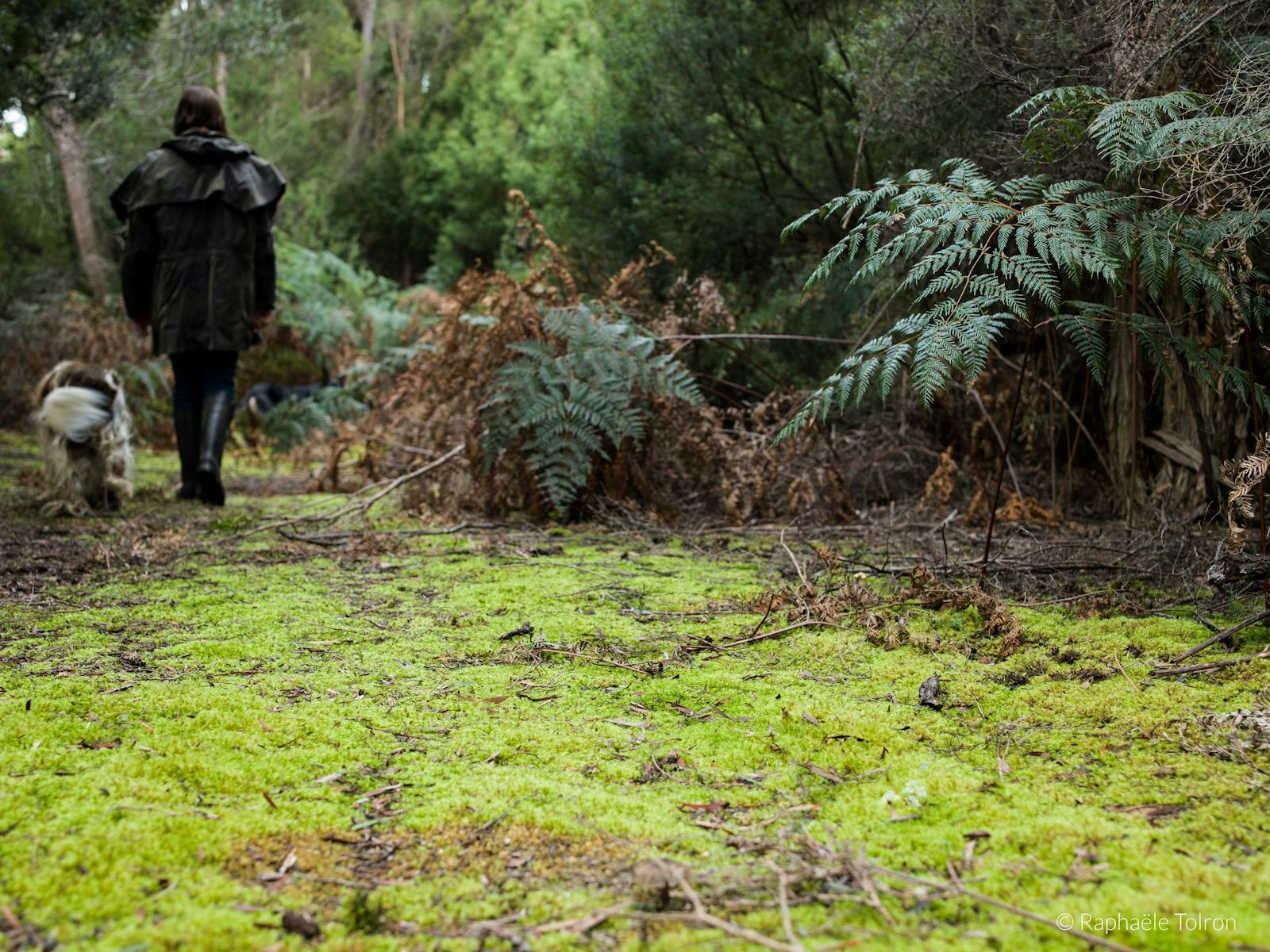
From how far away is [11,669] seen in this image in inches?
104

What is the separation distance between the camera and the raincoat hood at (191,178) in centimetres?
628

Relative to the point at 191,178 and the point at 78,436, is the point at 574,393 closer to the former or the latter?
the point at 78,436

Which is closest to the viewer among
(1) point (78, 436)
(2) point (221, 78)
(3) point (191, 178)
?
(1) point (78, 436)

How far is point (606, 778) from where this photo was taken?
2105mm

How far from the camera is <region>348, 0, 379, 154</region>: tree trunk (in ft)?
84.1

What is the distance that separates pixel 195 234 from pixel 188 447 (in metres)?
1.42

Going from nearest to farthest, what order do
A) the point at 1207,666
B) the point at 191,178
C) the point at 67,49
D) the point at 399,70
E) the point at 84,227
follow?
the point at 1207,666 → the point at 191,178 → the point at 67,49 → the point at 84,227 → the point at 399,70

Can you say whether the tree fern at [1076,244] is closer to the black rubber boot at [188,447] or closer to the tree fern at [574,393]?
the tree fern at [574,393]

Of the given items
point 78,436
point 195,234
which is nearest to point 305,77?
point 195,234

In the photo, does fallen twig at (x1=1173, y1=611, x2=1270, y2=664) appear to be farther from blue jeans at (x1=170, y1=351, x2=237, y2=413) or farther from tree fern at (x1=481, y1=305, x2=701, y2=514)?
blue jeans at (x1=170, y1=351, x2=237, y2=413)

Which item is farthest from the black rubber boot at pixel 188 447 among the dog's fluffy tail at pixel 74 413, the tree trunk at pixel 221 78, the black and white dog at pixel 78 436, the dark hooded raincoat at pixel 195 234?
the tree trunk at pixel 221 78

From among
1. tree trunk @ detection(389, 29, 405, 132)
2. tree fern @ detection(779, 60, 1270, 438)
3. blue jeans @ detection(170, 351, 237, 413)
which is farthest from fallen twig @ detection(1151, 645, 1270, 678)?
tree trunk @ detection(389, 29, 405, 132)

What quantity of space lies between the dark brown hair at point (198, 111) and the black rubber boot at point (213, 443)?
5.85ft

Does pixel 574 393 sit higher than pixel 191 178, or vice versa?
pixel 191 178
